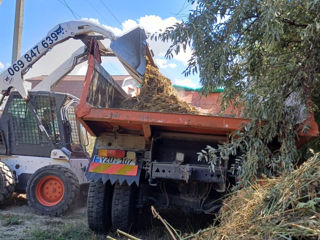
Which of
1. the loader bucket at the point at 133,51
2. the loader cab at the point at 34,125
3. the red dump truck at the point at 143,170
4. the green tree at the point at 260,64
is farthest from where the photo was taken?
the loader cab at the point at 34,125

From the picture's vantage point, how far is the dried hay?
1904 millimetres

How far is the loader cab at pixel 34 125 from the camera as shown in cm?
620

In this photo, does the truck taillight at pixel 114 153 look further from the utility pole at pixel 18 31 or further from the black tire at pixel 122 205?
the utility pole at pixel 18 31

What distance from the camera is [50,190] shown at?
581 centimetres

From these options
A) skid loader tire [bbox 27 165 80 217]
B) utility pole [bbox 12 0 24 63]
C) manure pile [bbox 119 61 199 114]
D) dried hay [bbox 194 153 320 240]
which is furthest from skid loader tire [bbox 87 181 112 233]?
utility pole [bbox 12 0 24 63]

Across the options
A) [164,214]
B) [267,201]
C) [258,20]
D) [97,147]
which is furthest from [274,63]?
[164,214]

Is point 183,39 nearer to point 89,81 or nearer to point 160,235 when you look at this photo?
point 89,81

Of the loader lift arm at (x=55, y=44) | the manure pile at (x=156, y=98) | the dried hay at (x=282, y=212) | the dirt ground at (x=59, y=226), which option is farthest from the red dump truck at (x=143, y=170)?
the dried hay at (x=282, y=212)

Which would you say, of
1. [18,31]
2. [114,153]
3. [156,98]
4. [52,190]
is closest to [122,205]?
[114,153]

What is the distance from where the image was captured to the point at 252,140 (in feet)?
11.3

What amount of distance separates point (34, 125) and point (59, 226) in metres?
2.21

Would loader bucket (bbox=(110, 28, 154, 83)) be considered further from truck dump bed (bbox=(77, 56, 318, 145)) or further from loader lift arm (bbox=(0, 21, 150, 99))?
truck dump bed (bbox=(77, 56, 318, 145))

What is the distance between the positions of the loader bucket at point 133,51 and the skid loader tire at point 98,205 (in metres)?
1.85

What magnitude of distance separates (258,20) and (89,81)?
2083mm
